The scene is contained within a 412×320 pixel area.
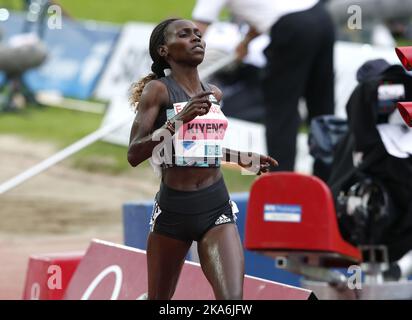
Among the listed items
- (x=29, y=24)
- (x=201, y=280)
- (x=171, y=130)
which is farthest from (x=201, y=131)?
(x=29, y=24)

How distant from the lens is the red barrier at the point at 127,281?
566 cm

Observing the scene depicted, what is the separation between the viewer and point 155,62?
17.1ft

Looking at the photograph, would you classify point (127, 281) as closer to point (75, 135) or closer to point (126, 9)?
point (75, 135)

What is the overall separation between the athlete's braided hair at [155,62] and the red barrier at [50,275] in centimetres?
216

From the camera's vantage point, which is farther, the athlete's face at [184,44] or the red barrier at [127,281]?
the red barrier at [127,281]

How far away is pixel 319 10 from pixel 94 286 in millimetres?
3189

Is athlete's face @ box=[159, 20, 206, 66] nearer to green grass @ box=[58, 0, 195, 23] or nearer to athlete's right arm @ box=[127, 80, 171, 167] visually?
athlete's right arm @ box=[127, 80, 171, 167]

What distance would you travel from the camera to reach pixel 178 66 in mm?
5125

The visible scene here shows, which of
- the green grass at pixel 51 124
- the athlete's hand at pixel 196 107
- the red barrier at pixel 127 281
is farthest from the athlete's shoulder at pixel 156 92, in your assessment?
the green grass at pixel 51 124

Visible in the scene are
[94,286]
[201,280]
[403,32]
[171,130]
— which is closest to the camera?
[171,130]

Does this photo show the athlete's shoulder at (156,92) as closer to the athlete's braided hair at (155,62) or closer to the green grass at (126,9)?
the athlete's braided hair at (155,62)

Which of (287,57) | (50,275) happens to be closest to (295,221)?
(50,275)

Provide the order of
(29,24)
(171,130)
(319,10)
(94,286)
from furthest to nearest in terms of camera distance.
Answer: (29,24) → (319,10) → (94,286) → (171,130)
